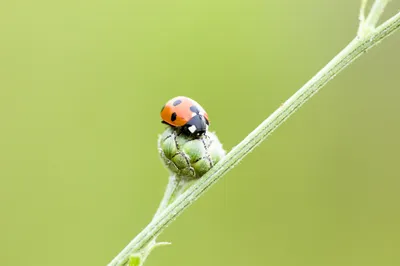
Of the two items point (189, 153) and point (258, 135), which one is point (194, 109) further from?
point (258, 135)

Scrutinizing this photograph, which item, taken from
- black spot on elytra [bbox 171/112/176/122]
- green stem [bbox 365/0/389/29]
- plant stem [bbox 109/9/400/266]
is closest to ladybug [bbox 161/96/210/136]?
black spot on elytra [bbox 171/112/176/122]

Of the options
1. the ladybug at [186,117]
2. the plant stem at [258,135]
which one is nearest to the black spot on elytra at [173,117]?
the ladybug at [186,117]

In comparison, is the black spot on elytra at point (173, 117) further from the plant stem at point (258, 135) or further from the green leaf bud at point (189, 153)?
the plant stem at point (258, 135)

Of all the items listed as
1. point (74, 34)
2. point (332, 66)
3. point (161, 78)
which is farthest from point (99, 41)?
point (332, 66)

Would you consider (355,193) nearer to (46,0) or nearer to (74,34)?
(74,34)

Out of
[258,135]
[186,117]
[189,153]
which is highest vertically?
[186,117]

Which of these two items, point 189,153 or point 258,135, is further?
point 189,153

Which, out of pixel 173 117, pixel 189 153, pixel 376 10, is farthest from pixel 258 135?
pixel 376 10
